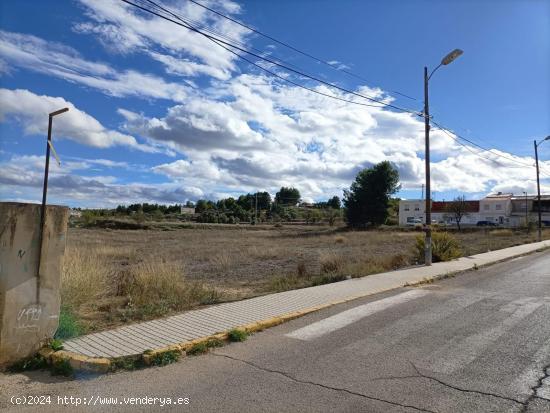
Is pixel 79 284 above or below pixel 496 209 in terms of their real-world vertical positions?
below

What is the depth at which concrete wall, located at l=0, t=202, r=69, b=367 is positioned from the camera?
5793 millimetres

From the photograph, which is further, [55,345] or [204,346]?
[204,346]

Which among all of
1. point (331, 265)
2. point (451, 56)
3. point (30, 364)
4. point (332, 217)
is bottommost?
point (30, 364)

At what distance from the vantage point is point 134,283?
10789mm

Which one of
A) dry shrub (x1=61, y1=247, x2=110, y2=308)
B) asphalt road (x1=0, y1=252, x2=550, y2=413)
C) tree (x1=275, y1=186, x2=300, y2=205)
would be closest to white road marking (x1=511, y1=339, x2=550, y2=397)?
asphalt road (x1=0, y1=252, x2=550, y2=413)

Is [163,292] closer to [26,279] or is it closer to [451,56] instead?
[26,279]

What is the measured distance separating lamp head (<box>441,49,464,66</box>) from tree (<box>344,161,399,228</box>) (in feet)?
203

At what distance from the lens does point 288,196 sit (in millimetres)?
166000

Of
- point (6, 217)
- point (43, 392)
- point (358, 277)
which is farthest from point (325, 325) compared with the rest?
point (358, 277)

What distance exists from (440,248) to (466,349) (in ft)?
48.5

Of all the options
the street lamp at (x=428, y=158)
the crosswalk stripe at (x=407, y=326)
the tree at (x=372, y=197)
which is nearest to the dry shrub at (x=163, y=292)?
the crosswalk stripe at (x=407, y=326)

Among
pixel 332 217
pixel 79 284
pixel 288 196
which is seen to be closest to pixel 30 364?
pixel 79 284

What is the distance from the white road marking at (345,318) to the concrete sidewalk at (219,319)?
567mm

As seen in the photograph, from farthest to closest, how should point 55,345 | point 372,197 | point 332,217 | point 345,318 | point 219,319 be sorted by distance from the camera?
point 332,217 < point 372,197 < point 345,318 < point 219,319 < point 55,345
